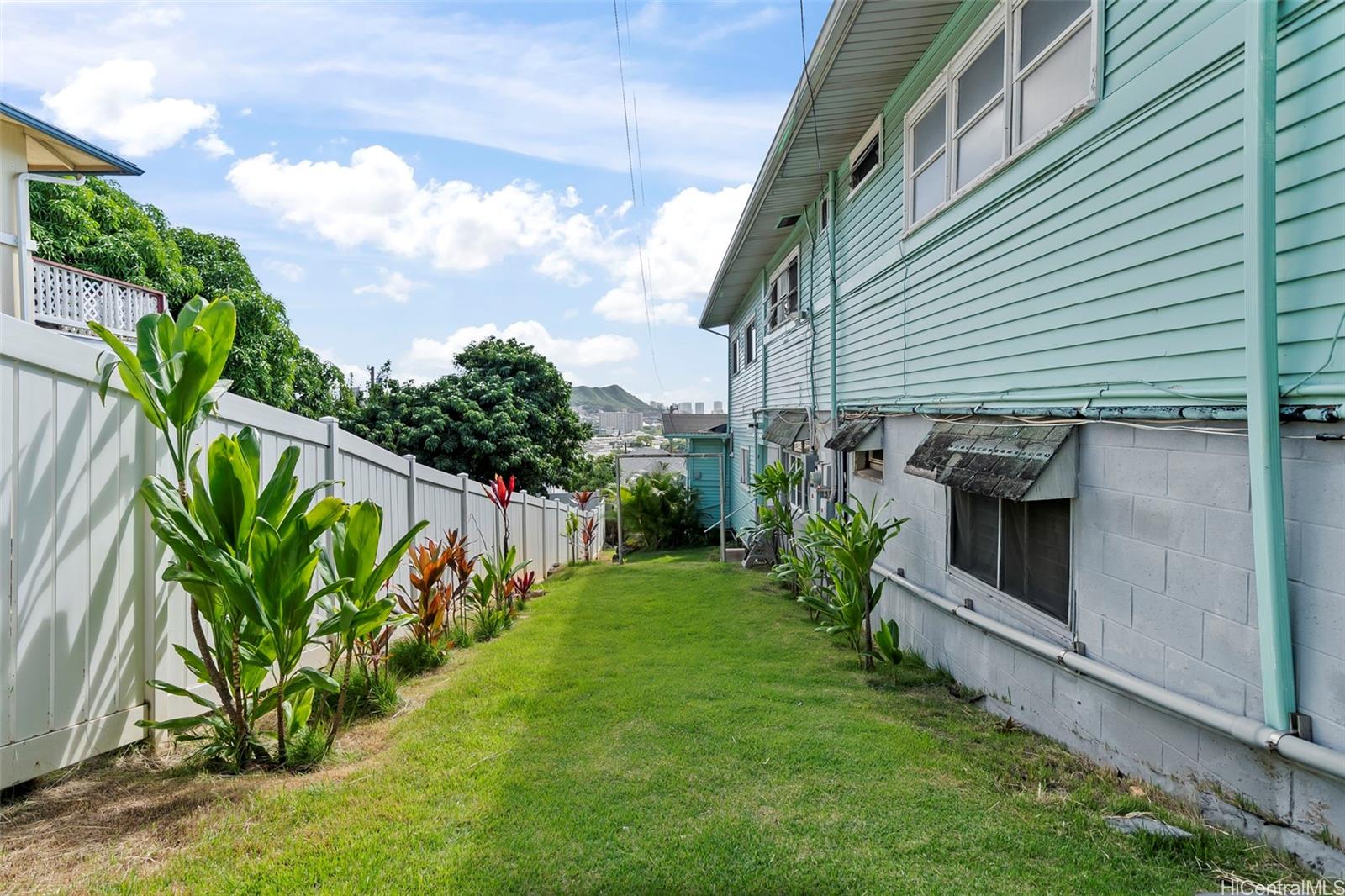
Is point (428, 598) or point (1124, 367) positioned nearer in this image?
point (1124, 367)

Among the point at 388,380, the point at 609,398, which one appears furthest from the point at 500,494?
the point at 609,398

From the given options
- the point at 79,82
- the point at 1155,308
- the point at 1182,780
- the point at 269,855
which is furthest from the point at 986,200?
the point at 79,82

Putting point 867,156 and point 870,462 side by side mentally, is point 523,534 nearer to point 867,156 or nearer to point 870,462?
point 870,462

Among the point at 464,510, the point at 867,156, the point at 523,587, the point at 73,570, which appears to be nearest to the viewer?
the point at 73,570

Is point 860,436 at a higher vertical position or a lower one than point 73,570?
higher

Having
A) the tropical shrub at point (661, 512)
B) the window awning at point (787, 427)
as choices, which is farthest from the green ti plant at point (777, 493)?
the tropical shrub at point (661, 512)

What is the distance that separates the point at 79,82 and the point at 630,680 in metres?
6.62

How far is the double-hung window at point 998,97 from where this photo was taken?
386 cm

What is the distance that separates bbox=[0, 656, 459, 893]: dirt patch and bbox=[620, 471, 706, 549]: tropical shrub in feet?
44.6

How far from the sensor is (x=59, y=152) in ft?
45.5

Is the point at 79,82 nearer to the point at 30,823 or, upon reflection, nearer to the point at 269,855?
the point at 30,823

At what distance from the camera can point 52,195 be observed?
19.9 meters

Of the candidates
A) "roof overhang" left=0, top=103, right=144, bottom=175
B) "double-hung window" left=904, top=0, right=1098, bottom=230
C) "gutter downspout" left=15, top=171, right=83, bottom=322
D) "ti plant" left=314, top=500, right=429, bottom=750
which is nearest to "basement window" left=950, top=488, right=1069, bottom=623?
"double-hung window" left=904, top=0, right=1098, bottom=230

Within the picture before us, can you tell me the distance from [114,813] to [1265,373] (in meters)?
4.70
